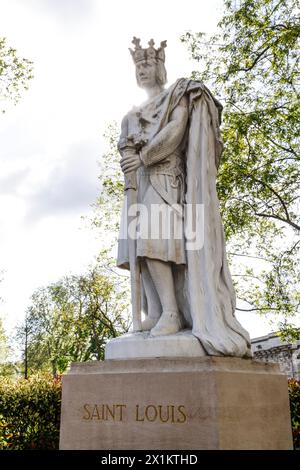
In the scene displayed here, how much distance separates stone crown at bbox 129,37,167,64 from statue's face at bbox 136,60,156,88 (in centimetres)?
6

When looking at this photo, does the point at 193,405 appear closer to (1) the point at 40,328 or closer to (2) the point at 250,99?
(2) the point at 250,99

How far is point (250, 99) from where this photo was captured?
12922mm

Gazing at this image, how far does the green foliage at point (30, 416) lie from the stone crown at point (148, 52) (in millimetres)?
7438

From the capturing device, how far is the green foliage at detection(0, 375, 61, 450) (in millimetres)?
9938

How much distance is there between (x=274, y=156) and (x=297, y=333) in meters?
5.02

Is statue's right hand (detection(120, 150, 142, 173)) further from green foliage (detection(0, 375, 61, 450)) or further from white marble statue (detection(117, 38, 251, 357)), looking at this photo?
green foliage (detection(0, 375, 61, 450))

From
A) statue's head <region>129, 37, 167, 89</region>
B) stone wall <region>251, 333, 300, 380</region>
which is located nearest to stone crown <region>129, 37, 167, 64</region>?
statue's head <region>129, 37, 167, 89</region>

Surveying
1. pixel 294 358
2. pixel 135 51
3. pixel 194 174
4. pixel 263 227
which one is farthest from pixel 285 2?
pixel 294 358

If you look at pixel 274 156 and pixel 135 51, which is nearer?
pixel 135 51

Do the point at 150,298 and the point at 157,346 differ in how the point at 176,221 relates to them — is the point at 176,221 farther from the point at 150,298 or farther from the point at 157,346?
the point at 157,346

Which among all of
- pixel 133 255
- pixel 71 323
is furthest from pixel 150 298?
pixel 71 323

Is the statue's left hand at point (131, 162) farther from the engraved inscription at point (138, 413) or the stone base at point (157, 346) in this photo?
the engraved inscription at point (138, 413)

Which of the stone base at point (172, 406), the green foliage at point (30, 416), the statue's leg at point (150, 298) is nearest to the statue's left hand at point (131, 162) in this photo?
the statue's leg at point (150, 298)

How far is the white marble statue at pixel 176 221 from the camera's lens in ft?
14.2
